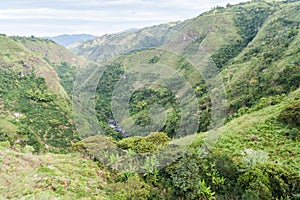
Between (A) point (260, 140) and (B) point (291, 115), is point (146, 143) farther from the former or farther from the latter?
(B) point (291, 115)

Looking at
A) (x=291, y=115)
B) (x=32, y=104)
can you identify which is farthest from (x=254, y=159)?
(x=32, y=104)

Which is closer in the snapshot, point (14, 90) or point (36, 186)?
point (36, 186)

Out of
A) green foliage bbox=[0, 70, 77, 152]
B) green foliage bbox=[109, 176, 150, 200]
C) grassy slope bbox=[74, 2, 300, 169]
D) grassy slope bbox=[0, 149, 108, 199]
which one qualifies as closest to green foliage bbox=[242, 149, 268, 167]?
grassy slope bbox=[74, 2, 300, 169]

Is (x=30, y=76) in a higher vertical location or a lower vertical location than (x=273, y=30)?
lower

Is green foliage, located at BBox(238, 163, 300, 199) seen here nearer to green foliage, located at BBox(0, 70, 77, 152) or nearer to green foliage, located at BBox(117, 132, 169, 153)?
green foliage, located at BBox(117, 132, 169, 153)

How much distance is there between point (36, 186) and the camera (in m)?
14.5

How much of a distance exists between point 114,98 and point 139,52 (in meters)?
4.19

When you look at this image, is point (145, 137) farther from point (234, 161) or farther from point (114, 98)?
point (234, 161)

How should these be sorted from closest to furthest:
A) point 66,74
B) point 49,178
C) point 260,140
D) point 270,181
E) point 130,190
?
point 49,178 < point 130,190 < point 270,181 < point 260,140 < point 66,74

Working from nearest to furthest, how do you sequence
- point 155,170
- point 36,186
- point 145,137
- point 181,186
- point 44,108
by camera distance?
point 36,186
point 181,186
point 155,170
point 145,137
point 44,108

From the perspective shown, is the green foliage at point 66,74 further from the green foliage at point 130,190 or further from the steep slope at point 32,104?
the green foliage at point 130,190

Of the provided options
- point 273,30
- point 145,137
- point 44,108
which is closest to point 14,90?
point 44,108

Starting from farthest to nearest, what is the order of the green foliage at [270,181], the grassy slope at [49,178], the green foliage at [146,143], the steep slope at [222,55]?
the steep slope at [222,55] < the green foliage at [146,143] < the green foliage at [270,181] < the grassy slope at [49,178]

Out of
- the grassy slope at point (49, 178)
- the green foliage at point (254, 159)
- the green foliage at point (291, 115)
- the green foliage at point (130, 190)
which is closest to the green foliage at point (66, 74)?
the grassy slope at point (49, 178)
